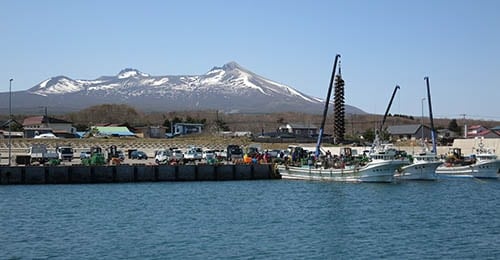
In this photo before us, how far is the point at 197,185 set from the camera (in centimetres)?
4981

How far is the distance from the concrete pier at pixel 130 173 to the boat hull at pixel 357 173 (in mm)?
3006

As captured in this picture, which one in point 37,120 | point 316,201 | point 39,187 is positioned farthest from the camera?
point 37,120

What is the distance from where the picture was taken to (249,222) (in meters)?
31.9

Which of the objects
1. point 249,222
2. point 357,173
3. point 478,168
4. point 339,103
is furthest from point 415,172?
point 249,222

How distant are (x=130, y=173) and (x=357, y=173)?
47.8 feet

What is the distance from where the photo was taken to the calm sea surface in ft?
83.5

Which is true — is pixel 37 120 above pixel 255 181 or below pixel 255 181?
Answer: above

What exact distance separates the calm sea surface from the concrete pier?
171 cm

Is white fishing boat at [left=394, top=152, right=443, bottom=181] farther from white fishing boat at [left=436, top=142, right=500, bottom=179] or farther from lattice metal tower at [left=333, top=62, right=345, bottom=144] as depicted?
lattice metal tower at [left=333, top=62, right=345, bottom=144]

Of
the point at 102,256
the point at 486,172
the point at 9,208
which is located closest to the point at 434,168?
the point at 486,172

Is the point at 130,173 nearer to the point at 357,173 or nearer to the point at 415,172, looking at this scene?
the point at 357,173

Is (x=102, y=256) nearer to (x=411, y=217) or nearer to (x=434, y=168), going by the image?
(x=411, y=217)

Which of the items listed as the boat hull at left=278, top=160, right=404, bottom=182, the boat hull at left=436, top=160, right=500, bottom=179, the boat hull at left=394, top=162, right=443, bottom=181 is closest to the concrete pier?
the boat hull at left=278, top=160, right=404, bottom=182

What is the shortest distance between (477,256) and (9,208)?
71.6 feet
